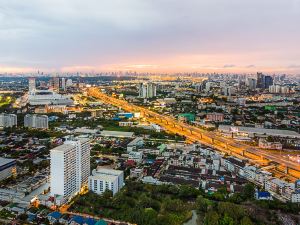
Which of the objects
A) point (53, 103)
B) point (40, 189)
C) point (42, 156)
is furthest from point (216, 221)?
point (53, 103)

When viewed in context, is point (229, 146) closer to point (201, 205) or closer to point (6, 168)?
point (201, 205)

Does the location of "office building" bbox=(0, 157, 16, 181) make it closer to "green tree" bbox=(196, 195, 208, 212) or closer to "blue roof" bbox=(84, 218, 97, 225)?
"blue roof" bbox=(84, 218, 97, 225)

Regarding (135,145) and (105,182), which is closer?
(105,182)

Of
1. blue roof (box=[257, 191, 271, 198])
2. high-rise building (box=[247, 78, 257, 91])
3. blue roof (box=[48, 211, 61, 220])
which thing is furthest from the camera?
high-rise building (box=[247, 78, 257, 91])

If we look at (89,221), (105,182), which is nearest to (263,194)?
(105,182)

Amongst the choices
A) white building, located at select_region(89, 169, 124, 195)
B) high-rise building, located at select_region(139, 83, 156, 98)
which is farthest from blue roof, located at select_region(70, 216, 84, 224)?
high-rise building, located at select_region(139, 83, 156, 98)
